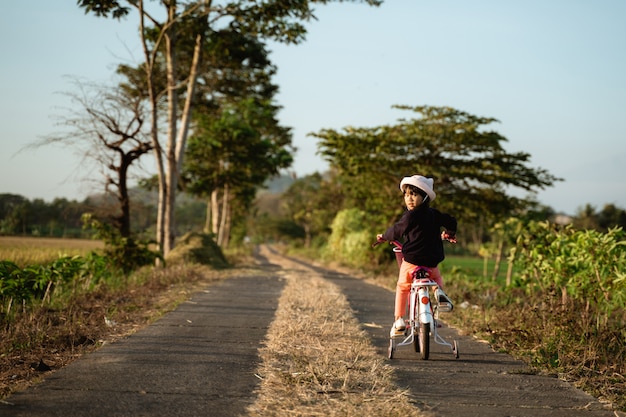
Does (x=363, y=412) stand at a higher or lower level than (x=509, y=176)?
lower

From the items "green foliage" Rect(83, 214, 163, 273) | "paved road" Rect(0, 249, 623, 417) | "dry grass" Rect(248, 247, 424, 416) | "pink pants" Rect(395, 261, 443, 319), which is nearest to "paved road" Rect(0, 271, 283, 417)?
"paved road" Rect(0, 249, 623, 417)

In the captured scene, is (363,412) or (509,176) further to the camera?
(509,176)

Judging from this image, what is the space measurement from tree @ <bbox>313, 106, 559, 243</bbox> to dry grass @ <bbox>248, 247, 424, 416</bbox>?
1543 centimetres

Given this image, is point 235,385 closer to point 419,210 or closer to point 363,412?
point 363,412

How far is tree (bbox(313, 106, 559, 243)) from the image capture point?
21938mm

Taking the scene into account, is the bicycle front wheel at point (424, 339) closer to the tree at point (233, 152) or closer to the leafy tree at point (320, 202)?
the tree at point (233, 152)

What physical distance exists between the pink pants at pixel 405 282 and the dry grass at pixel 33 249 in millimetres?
6402

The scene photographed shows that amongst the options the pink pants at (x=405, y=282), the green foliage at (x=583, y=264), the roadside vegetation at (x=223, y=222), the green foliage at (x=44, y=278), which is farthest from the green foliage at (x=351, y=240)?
the pink pants at (x=405, y=282)

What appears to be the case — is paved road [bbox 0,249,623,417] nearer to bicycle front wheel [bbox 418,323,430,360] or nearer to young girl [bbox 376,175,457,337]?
bicycle front wheel [bbox 418,323,430,360]

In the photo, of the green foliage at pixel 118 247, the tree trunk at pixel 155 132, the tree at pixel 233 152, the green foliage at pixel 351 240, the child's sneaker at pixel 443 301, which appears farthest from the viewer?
the tree at pixel 233 152

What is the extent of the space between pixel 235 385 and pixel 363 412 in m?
1.10

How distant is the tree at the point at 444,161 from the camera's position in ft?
72.0

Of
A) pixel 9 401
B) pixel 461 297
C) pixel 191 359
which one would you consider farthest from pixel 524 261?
pixel 9 401

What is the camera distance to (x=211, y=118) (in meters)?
27.8
